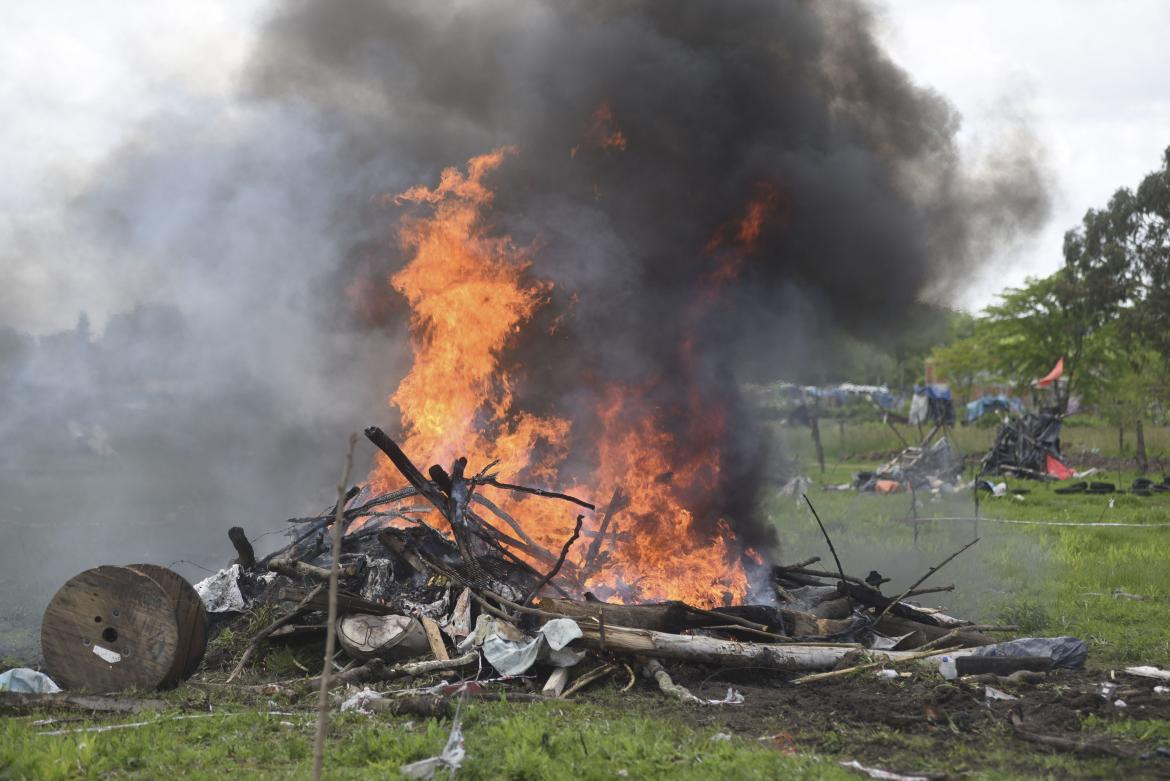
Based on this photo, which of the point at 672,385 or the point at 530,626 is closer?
the point at 530,626

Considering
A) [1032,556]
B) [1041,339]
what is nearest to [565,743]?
[1032,556]

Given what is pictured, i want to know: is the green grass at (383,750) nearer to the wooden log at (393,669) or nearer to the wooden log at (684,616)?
the wooden log at (393,669)

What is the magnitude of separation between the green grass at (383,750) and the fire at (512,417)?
196 inches

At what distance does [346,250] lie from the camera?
14.0 metres

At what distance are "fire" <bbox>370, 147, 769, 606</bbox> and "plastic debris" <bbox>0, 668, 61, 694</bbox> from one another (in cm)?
488

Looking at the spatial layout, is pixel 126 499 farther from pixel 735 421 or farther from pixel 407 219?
pixel 735 421

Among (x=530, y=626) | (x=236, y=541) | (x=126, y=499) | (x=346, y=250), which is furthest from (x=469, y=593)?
(x=126, y=499)

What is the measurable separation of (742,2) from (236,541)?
33.1ft

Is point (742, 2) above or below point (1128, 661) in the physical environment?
above

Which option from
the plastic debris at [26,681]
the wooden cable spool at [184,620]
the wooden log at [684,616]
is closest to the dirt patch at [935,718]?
the wooden log at [684,616]

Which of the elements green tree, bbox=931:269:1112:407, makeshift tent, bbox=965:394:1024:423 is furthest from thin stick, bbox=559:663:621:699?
makeshift tent, bbox=965:394:1024:423

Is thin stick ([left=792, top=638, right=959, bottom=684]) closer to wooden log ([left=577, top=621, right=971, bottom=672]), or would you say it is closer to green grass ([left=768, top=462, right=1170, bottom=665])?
wooden log ([left=577, top=621, right=971, bottom=672])

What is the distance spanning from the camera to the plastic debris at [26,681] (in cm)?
720

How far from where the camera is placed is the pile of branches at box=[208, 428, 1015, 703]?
25.0ft
